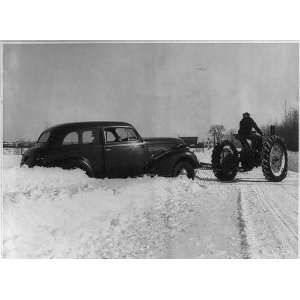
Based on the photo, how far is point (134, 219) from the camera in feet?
14.6

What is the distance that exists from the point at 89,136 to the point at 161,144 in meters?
0.83

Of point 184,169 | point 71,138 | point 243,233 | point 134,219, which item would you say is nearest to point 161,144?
point 184,169

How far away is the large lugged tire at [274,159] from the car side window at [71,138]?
2.14 metres

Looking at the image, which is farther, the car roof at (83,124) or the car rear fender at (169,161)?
the car rear fender at (169,161)

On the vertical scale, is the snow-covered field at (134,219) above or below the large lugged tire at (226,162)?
below

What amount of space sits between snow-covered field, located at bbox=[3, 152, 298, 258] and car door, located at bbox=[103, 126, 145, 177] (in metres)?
0.11

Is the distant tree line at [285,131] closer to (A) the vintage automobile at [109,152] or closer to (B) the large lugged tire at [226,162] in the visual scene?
(B) the large lugged tire at [226,162]

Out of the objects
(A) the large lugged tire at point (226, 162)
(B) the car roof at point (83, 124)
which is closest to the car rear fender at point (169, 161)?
(A) the large lugged tire at point (226, 162)

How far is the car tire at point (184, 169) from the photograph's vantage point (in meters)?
4.72

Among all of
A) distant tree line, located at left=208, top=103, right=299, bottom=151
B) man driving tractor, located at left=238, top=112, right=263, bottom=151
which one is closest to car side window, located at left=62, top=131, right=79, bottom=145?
distant tree line, located at left=208, top=103, right=299, bottom=151

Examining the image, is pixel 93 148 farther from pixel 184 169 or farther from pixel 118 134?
pixel 184 169
